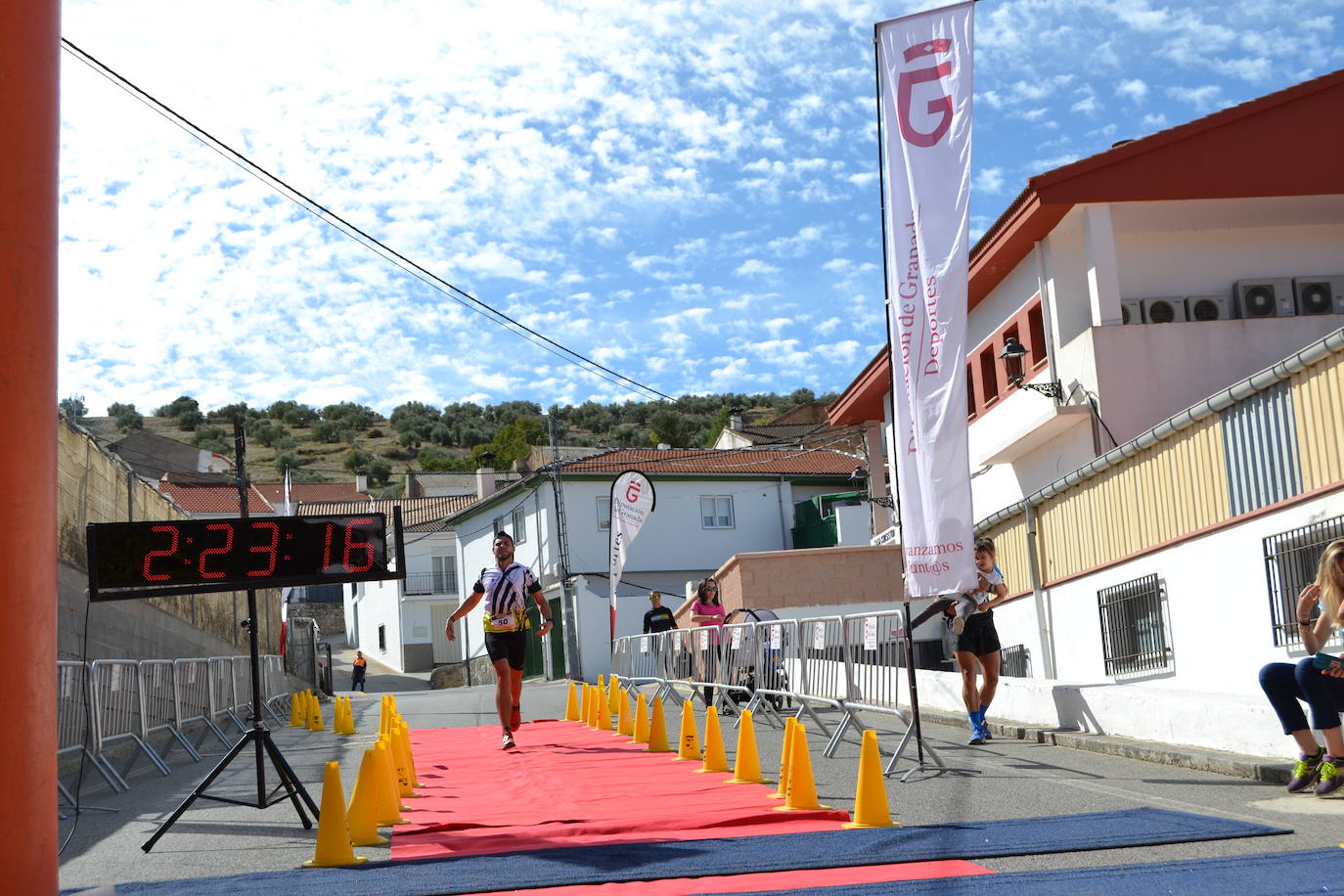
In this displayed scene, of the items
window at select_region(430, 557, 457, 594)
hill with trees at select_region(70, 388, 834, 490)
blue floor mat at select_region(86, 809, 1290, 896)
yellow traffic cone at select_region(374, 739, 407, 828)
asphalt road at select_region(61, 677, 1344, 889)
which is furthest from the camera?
hill with trees at select_region(70, 388, 834, 490)

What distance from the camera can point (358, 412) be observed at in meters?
145

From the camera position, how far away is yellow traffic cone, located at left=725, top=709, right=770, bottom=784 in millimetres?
9359

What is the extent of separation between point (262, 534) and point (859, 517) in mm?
38292

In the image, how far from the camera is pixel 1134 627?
1533 centimetres

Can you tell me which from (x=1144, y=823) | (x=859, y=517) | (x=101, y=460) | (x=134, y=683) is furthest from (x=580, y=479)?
(x=1144, y=823)

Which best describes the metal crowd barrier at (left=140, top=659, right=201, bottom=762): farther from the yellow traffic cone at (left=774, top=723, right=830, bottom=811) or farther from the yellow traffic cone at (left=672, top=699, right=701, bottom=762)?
the yellow traffic cone at (left=774, top=723, right=830, bottom=811)

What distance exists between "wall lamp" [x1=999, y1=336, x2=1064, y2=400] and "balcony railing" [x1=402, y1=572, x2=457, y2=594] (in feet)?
150

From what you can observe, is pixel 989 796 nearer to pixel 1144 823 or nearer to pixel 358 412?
pixel 1144 823

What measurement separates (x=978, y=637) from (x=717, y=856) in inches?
233

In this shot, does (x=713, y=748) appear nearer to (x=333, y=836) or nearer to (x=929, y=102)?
(x=333, y=836)

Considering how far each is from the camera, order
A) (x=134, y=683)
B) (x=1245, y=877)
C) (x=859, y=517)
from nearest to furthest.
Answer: (x=1245, y=877)
(x=134, y=683)
(x=859, y=517)

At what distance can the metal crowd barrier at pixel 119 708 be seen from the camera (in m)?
12.8

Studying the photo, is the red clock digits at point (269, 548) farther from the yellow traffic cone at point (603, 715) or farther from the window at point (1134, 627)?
the window at point (1134, 627)

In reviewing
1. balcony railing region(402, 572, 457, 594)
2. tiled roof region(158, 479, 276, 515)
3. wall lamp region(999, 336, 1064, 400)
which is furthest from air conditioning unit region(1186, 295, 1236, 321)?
tiled roof region(158, 479, 276, 515)
